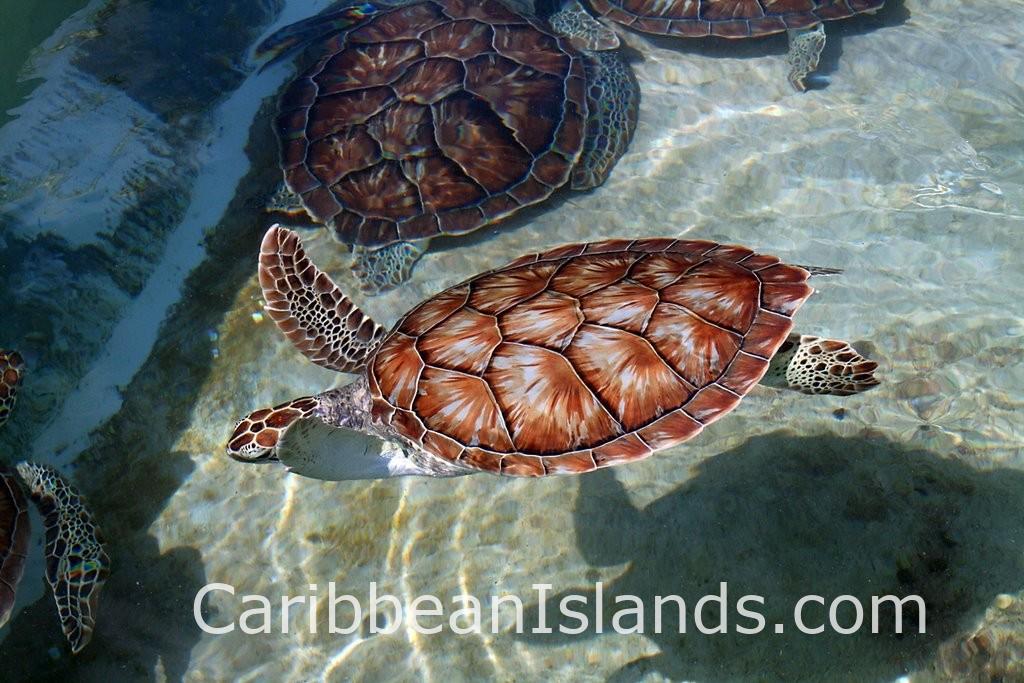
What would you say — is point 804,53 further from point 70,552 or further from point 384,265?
point 70,552

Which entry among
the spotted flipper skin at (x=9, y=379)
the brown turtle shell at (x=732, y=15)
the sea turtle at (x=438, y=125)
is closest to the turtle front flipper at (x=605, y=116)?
the sea turtle at (x=438, y=125)

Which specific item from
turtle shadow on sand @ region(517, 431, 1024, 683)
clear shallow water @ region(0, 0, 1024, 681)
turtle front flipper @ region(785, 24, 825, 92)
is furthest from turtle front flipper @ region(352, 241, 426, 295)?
turtle front flipper @ region(785, 24, 825, 92)

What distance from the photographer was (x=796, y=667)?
9.86 ft

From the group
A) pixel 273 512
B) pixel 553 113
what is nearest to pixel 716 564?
pixel 273 512

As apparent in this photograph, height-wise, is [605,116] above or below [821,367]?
above

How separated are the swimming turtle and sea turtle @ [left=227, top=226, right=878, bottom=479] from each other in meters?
3.38

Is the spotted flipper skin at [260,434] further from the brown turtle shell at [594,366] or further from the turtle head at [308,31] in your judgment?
the turtle head at [308,31]

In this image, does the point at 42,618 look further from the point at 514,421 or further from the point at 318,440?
Result: the point at 514,421

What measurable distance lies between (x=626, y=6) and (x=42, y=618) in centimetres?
635

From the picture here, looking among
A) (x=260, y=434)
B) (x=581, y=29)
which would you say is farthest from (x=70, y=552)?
(x=581, y=29)

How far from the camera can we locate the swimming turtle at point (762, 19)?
5.85 m

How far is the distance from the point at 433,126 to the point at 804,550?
367 cm

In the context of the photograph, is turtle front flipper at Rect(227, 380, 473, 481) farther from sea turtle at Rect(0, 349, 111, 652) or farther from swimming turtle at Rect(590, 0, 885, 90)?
swimming turtle at Rect(590, 0, 885, 90)

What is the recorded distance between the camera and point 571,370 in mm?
2994
